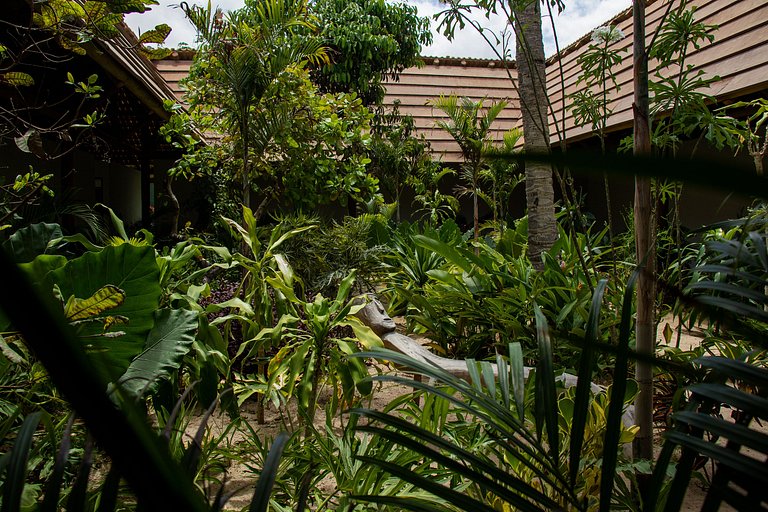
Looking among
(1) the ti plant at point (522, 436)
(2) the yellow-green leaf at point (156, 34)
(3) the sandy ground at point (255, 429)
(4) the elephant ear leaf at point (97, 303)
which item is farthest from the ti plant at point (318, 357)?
(2) the yellow-green leaf at point (156, 34)

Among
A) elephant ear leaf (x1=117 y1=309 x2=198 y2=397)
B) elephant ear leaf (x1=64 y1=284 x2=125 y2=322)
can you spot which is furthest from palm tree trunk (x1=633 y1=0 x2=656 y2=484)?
elephant ear leaf (x1=117 y1=309 x2=198 y2=397)

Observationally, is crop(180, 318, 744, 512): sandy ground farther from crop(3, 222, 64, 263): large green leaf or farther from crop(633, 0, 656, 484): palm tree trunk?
crop(3, 222, 64, 263): large green leaf

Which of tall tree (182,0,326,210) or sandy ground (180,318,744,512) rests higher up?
tall tree (182,0,326,210)

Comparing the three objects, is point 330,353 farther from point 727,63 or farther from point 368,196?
point 727,63

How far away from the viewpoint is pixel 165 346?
221 cm

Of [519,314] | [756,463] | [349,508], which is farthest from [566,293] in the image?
[756,463]

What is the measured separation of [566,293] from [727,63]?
3933mm

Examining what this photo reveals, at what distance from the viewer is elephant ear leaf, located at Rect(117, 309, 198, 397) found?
2139 mm

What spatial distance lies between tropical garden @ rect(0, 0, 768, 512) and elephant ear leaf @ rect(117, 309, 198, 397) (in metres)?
0.01

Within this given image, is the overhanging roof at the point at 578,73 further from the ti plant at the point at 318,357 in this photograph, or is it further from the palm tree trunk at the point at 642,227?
the ti plant at the point at 318,357

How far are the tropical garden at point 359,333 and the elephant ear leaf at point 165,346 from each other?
0.04 ft

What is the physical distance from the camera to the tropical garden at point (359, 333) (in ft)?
1.61

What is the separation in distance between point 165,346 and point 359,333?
0.89 m

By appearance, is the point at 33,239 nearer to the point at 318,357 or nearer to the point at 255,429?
the point at 255,429
